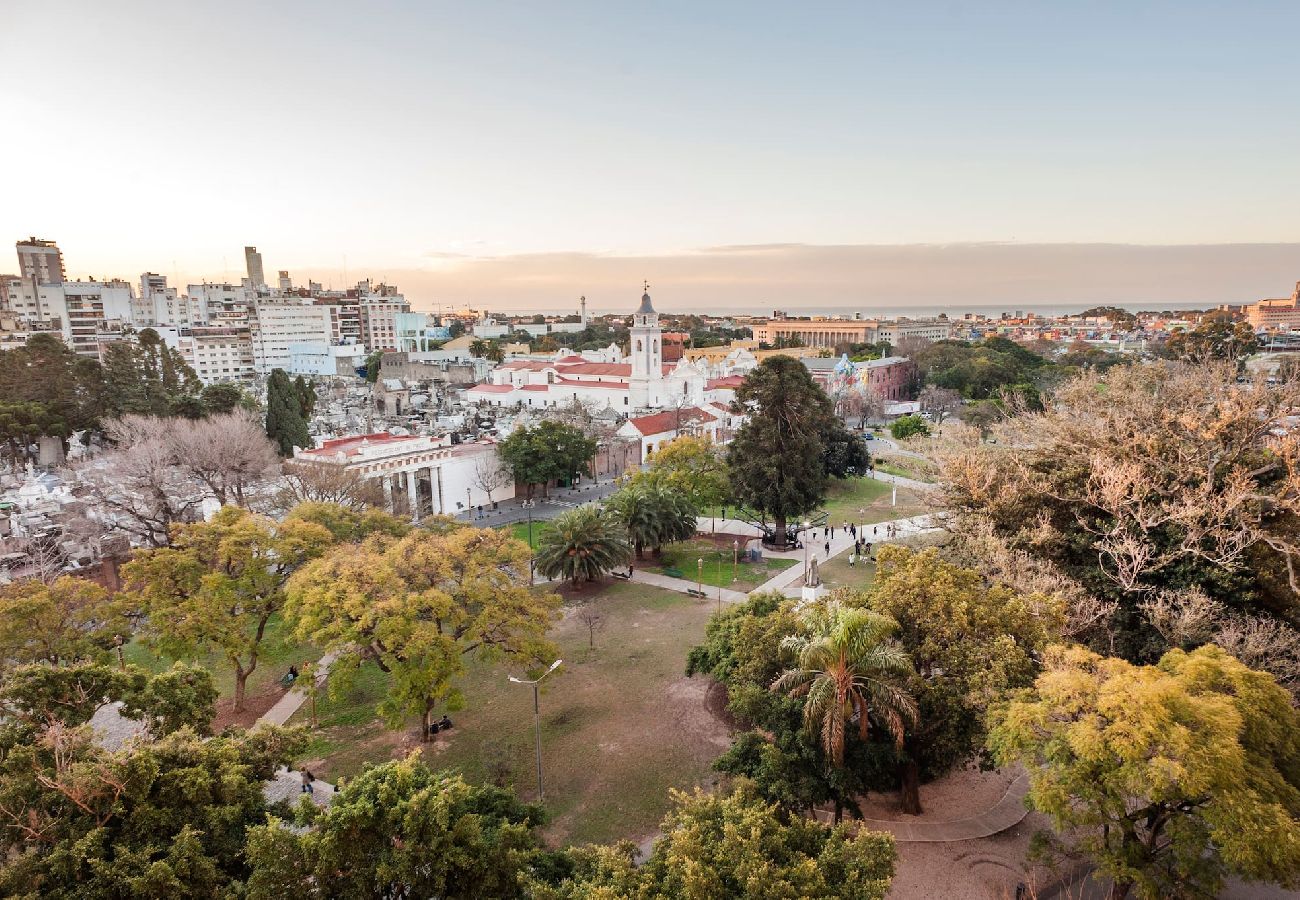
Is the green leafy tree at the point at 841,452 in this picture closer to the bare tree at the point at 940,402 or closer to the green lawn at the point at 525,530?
the green lawn at the point at 525,530

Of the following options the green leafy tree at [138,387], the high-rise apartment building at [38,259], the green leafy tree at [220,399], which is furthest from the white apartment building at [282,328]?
the green leafy tree at [220,399]

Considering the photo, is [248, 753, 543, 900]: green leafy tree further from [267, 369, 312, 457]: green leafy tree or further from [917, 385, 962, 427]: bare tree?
[917, 385, 962, 427]: bare tree

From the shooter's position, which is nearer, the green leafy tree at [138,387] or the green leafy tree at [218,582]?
the green leafy tree at [218,582]

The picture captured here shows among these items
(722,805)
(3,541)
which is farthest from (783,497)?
(3,541)

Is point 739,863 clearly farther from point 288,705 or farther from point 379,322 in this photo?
point 379,322

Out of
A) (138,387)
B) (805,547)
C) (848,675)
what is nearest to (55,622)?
(848,675)

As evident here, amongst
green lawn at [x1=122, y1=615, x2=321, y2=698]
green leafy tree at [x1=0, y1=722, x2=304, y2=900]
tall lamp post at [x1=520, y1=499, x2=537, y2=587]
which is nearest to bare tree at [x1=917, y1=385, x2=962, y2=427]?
tall lamp post at [x1=520, y1=499, x2=537, y2=587]
